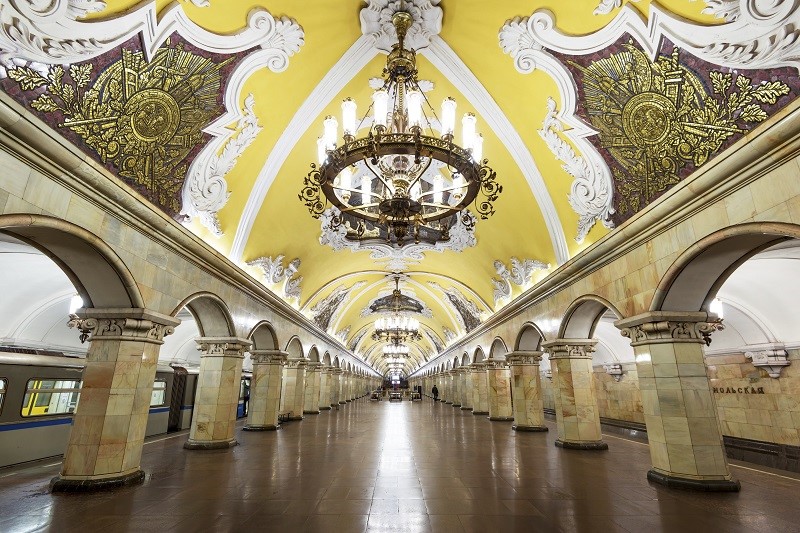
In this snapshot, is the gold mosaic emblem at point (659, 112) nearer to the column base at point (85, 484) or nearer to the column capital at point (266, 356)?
the column base at point (85, 484)

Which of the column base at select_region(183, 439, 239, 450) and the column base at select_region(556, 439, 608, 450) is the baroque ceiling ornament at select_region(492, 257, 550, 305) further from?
the column base at select_region(183, 439, 239, 450)

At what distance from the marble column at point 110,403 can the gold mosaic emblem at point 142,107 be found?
1791mm

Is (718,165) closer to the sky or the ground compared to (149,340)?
A: closer to the sky

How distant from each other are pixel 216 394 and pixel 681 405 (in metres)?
7.79

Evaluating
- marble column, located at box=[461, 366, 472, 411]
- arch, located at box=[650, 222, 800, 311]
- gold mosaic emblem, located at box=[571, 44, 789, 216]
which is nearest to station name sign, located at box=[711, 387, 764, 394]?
arch, located at box=[650, 222, 800, 311]

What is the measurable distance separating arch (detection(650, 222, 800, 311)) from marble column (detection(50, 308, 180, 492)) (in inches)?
270

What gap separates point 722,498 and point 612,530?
1945 mm

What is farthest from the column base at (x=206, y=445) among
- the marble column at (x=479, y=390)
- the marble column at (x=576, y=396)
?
the marble column at (x=479, y=390)

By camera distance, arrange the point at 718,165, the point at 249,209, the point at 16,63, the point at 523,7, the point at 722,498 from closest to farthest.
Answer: the point at 16,63, the point at 718,165, the point at 722,498, the point at 523,7, the point at 249,209

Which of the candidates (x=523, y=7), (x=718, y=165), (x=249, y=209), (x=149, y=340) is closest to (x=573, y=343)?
(x=718, y=165)

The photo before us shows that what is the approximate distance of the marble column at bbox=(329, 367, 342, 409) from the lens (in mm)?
20967

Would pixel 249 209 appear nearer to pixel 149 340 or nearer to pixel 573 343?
pixel 149 340

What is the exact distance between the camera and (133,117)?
15.1 feet

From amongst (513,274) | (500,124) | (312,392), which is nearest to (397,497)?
(500,124)
